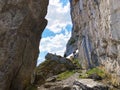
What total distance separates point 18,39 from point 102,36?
10.4m

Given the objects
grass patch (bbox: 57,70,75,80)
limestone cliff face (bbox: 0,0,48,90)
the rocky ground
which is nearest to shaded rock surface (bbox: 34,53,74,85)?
the rocky ground

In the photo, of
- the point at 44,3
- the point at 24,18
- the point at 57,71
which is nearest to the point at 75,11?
the point at 57,71

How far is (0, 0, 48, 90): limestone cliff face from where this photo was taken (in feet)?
98.5

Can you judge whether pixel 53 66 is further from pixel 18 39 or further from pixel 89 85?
pixel 89 85

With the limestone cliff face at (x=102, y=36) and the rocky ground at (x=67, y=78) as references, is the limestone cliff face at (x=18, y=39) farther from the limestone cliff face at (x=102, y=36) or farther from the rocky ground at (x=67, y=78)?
the limestone cliff face at (x=102, y=36)

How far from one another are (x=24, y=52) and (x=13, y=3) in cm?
512

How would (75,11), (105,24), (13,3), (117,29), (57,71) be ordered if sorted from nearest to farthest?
(117,29), (13,3), (105,24), (57,71), (75,11)

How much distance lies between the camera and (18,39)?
31.2m

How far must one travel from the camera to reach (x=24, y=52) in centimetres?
3272

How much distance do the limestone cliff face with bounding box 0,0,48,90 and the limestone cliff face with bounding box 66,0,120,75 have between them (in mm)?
7071

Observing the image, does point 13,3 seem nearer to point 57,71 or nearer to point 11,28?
point 11,28

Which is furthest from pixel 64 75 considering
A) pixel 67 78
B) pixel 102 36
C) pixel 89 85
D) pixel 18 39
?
pixel 89 85

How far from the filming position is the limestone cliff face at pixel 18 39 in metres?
30.0

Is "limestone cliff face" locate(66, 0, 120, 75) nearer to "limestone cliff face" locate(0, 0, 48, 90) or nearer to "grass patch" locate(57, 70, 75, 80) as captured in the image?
"grass patch" locate(57, 70, 75, 80)
